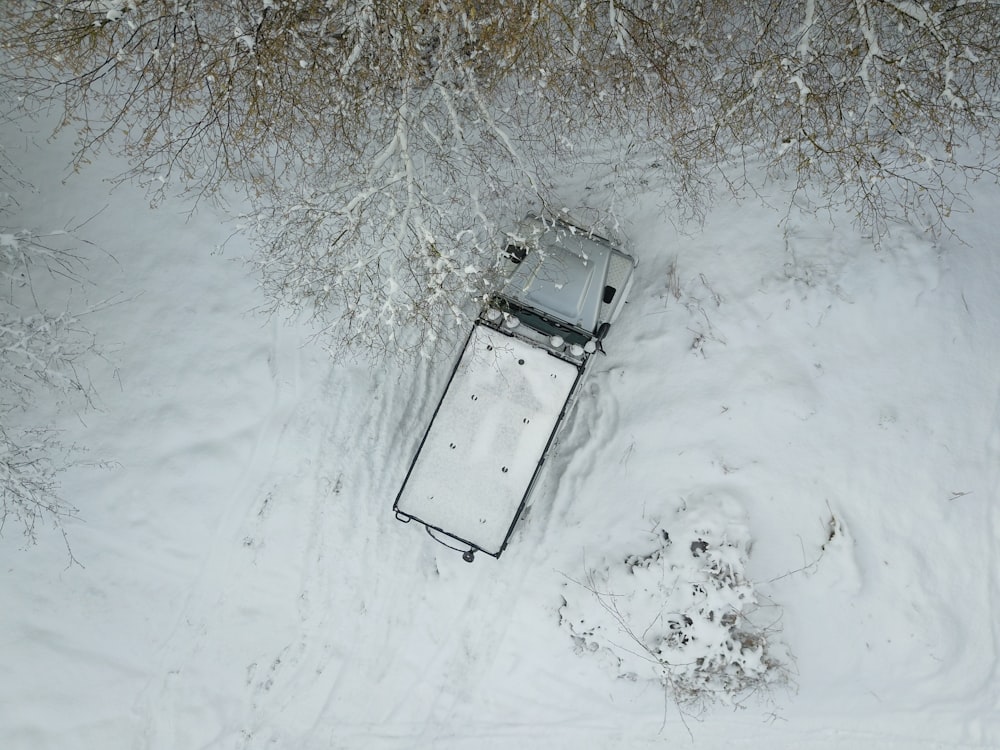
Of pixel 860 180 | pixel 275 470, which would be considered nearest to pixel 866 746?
pixel 860 180

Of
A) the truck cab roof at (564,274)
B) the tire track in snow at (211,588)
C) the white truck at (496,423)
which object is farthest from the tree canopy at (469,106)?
the tire track in snow at (211,588)

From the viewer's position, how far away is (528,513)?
7.71 m

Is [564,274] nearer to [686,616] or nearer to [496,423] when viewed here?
[496,423]

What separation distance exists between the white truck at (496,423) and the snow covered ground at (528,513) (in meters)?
0.90

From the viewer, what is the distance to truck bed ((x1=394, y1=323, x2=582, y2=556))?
22.6 feet

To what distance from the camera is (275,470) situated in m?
7.63

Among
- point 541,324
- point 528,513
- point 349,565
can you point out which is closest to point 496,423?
point 541,324

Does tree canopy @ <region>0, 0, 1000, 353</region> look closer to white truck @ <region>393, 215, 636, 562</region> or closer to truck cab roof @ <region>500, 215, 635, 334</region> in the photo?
truck cab roof @ <region>500, 215, 635, 334</region>

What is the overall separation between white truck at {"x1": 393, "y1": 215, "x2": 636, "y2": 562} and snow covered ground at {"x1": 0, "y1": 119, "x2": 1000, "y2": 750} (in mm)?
904

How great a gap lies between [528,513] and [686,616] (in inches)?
77.6

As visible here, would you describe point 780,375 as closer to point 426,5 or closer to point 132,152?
point 426,5

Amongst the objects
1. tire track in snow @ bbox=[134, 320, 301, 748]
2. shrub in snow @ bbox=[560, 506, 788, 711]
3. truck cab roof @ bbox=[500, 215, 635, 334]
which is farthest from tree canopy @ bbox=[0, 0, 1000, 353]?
shrub in snow @ bbox=[560, 506, 788, 711]

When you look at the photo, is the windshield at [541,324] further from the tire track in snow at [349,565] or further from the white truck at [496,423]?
the tire track in snow at [349,565]

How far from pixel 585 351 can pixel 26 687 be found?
6.93 meters
